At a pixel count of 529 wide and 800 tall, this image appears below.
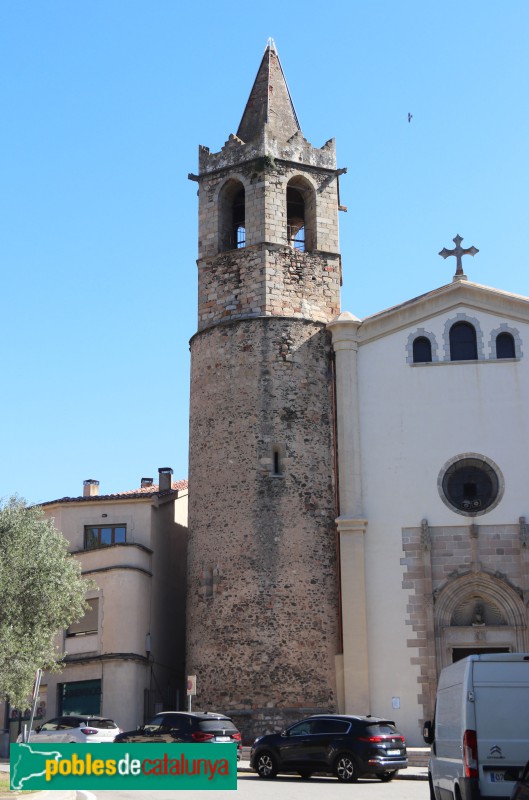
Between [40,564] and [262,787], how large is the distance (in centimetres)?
853

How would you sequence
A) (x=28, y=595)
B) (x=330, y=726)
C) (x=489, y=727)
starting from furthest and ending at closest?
1. (x=28, y=595)
2. (x=330, y=726)
3. (x=489, y=727)

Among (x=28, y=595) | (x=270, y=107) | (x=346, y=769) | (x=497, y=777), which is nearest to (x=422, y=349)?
(x=270, y=107)

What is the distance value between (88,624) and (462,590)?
11.8 m

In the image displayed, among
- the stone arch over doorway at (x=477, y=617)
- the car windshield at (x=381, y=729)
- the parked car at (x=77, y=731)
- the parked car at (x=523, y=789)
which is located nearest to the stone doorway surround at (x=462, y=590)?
the stone arch over doorway at (x=477, y=617)

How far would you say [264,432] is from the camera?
3225 cm

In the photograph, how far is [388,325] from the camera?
3341cm

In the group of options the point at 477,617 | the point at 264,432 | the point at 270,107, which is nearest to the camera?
the point at 477,617

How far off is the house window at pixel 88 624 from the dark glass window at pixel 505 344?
14.8m

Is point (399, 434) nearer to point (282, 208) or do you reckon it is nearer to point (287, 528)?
point (287, 528)

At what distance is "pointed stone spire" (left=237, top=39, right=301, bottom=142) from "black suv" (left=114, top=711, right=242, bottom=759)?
1980cm

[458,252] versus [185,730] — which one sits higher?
[458,252]

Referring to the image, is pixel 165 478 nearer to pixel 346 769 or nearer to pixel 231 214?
pixel 231 214

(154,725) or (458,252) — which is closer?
(154,725)

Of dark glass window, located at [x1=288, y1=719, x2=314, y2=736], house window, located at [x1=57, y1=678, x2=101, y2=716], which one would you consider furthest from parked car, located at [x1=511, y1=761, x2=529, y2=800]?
house window, located at [x1=57, y1=678, x2=101, y2=716]
